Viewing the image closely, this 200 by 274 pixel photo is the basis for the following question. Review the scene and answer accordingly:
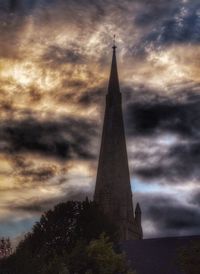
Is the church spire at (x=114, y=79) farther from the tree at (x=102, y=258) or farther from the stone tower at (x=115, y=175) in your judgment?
the tree at (x=102, y=258)

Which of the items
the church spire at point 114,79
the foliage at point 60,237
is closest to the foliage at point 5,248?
the foliage at point 60,237

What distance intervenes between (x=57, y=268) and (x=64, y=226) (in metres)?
9.25

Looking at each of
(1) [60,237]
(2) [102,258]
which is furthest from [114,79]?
(2) [102,258]

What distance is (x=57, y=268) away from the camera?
53.4 metres

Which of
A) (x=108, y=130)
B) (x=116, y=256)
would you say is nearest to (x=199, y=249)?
(x=116, y=256)

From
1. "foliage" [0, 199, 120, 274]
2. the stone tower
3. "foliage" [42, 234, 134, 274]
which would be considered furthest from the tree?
the stone tower

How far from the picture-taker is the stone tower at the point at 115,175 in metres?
106

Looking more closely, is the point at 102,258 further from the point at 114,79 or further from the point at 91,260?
the point at 114,79

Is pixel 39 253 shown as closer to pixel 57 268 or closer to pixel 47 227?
pixel 47 227

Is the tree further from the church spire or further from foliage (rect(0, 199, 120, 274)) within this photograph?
the church spire

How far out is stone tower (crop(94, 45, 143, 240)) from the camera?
349 ft

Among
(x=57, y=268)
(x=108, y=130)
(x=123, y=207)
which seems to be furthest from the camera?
(x=108, y=130)

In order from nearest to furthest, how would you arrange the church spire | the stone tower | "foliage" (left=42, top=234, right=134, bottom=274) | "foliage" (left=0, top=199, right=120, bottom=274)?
"foliage" (left=42, top=234, right=134, bottom=274)
"foliage" (left=0, top=199, right=120, bottom=274)
the stone tower
the church spire

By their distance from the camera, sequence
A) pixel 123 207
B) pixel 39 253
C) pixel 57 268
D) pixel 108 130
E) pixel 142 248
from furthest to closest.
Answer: pixel 108 130 → pixel 123 207 → pixel 142 248 → pixel 39 253 → pixel 57 268
